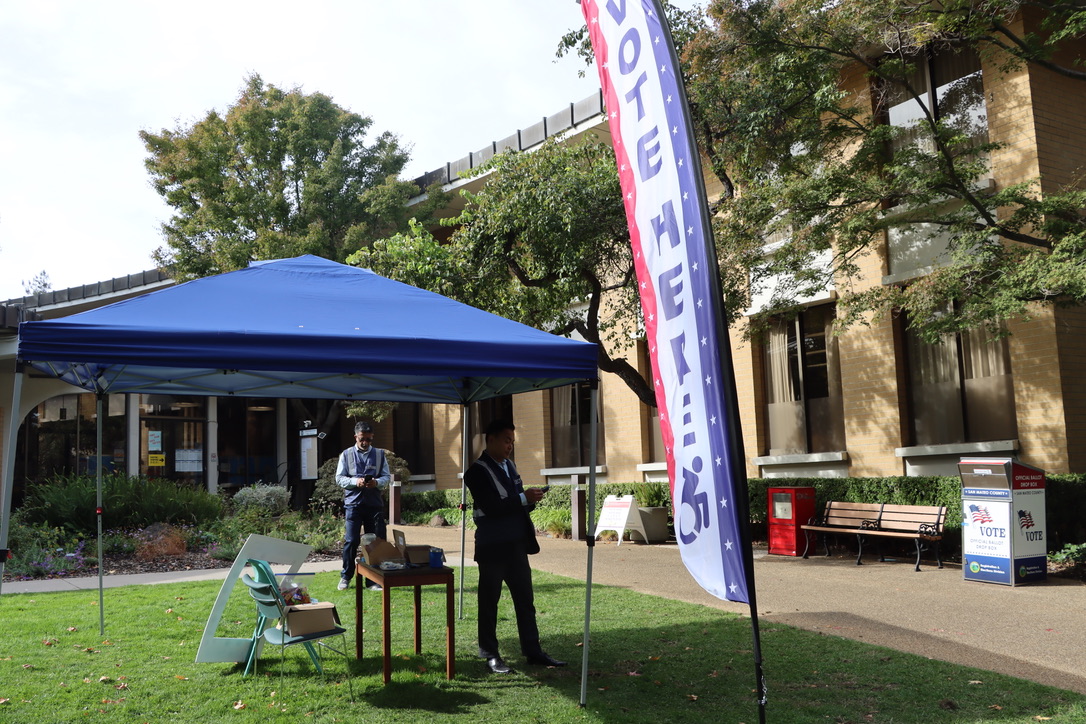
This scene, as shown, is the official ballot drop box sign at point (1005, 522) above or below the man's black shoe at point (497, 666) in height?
above

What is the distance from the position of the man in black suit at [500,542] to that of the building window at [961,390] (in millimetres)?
9395

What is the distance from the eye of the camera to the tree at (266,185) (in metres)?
24.4

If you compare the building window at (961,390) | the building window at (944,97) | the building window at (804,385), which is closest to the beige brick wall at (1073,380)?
the building window at (961,390)

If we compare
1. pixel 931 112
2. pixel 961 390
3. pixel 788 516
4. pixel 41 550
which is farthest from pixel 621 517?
pixel 41 550

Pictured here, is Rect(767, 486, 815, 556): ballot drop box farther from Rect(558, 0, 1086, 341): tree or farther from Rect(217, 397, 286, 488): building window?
Rect(217, 397, 286, 488): building window

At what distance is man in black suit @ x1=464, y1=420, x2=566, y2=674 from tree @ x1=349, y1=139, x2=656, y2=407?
7217mm

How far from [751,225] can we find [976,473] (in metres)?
4.43

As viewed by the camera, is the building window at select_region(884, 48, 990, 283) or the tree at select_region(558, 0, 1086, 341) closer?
the tree at select_region(558, 0, 1086, 341)

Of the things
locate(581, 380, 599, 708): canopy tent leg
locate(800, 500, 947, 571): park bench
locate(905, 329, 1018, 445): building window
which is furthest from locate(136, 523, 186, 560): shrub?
locate(905, 329, 1018, 445): building window

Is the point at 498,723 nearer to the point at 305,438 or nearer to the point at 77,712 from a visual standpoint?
the point at 77,712

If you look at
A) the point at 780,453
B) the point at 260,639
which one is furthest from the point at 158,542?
the point at 780,453

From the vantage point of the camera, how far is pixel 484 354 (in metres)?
6.18

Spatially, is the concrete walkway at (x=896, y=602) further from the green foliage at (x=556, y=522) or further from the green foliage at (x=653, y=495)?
the green foliage at (x=556, y=522)

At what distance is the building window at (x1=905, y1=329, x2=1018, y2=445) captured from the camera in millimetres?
13914
